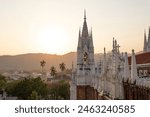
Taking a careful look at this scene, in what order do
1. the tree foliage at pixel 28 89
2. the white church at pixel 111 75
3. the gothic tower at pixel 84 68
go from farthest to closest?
the tree foliage at pixel 28 89
the gothic tower at pixel 84 68
the white church at pixel 111 75

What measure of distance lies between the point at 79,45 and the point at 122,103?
966 cm

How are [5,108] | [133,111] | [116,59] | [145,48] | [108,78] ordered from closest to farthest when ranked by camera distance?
[133,111] → [5,108] → [116,59] → [108,78] → [145,48]

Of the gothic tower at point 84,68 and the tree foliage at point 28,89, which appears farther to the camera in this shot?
the tree foliage at point 28,89

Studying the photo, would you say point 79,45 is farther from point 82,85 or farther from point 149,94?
point 149,94

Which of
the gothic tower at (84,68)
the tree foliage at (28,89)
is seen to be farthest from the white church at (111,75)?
the tree foliage at (28,89)

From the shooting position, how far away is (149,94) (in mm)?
5227

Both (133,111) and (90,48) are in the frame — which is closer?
(133,111)

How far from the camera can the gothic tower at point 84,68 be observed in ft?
45.0

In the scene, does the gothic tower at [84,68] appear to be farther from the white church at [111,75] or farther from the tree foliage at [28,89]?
the tree foliage at [28,89]

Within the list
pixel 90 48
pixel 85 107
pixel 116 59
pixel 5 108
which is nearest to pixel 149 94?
pixel 85 107

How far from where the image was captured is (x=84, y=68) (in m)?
14.4

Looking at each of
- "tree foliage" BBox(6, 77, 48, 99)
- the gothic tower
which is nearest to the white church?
the gothic tower

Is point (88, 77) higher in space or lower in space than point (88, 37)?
lower

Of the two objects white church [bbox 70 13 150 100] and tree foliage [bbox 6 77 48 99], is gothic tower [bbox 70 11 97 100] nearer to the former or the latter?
white church [bbox 70 13 150 100]
